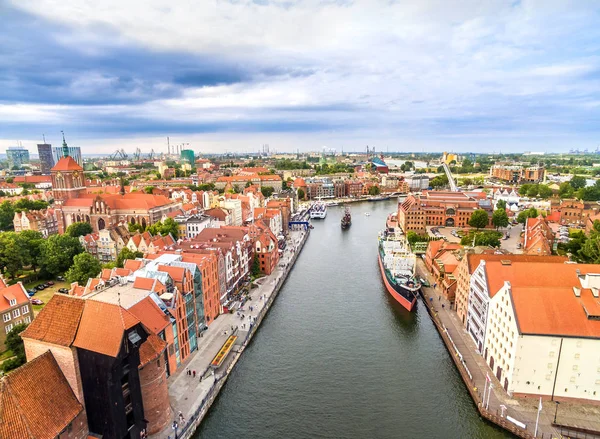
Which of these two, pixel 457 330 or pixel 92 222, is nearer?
pixel 457 330

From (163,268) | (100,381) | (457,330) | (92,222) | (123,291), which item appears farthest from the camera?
(92,222)

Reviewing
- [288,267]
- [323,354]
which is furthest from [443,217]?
[323,354]

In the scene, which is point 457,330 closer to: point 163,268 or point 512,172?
point 163,268

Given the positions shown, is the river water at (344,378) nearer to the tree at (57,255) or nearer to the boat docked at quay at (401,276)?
the boat docked at quay at (401,276)

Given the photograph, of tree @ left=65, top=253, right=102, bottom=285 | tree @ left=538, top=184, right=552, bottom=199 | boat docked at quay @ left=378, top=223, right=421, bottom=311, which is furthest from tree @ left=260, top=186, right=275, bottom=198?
tree @ left=538, top=184, right=552, bottom=199

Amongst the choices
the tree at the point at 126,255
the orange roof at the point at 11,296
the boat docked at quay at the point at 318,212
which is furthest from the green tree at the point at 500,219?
the orange roof at the point at 11,296

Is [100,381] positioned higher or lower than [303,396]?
higher

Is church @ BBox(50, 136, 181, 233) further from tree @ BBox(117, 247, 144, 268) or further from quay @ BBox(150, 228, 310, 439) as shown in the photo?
quay @ BBox(150, 228, 310, 439)
